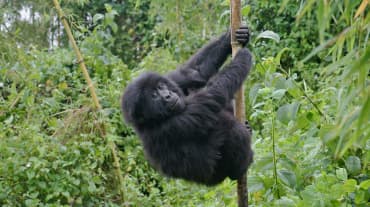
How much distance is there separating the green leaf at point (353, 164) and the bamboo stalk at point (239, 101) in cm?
65

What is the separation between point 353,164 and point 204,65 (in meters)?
1.43

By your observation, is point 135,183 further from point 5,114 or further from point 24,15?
point 24,15

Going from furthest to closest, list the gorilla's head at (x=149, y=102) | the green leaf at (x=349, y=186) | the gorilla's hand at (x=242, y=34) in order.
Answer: the gorilla's head at (x=149, y=102), the gorilla's hand at (x=242, y=34), the green leaf at (x=349, y=186)

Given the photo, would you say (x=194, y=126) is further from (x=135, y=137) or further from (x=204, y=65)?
(x=135, y=137)

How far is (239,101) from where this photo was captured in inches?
156

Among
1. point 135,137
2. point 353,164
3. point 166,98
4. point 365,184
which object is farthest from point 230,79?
point 135,137

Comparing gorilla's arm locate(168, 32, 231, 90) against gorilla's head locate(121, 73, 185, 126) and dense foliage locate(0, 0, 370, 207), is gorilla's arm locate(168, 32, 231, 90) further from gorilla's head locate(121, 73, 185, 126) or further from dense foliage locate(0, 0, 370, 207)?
gorilla's head locate(121, 73, 185, 126)

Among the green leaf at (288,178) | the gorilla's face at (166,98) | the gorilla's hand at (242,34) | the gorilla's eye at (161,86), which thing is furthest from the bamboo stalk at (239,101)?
the gorilla's eye at (161,86)

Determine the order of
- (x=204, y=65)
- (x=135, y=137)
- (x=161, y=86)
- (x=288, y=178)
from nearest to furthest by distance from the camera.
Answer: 1. (x=288, y=178)
2. (x=161, y=86)
3. (x=204, y=65)
4. (x=135, y=137)

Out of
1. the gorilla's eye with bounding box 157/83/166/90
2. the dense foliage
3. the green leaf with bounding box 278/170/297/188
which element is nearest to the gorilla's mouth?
the gorilla's eye with bounding box 157/83/166/90

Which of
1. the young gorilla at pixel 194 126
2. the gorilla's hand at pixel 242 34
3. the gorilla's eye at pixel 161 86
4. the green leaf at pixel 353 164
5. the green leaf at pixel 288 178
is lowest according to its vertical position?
the green leaf at pixel 288 178

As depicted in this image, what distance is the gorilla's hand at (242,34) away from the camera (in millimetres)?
3896

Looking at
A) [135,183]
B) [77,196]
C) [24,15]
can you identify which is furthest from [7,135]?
[24,15]

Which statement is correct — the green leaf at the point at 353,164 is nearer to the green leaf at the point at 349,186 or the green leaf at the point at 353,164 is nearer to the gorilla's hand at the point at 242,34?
the green leaf at the point at 349,186
